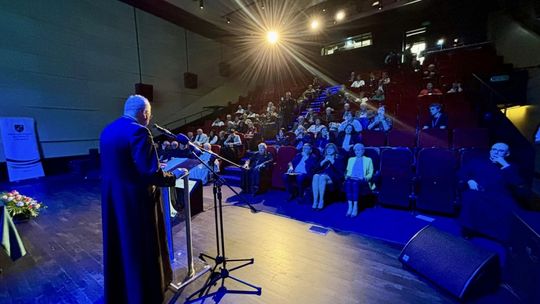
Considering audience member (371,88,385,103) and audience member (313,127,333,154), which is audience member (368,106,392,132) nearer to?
audience member (313,127,333,154)

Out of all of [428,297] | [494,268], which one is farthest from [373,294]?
[494,268]

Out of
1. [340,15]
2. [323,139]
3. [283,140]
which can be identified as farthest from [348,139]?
[340,15]

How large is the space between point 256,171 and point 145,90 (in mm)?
6185

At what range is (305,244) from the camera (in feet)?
8.39

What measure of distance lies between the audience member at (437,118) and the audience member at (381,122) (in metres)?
0.78

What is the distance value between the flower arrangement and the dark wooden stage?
0.60 ft

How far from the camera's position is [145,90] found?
27.7 feet

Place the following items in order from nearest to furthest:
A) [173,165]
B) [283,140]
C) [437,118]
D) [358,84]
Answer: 1. [173,165]
2. [437,118]
3. [283,140]
4. [358,84]

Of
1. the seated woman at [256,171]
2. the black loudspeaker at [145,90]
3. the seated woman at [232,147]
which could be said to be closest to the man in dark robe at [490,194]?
the seated woman at [256,171]

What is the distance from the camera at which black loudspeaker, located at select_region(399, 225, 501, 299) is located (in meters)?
1.60

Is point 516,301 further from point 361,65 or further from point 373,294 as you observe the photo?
point 361,65

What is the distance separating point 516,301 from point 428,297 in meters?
0.55

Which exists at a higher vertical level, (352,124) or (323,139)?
(352,124)

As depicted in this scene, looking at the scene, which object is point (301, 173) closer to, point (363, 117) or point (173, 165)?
point (363, 117)
